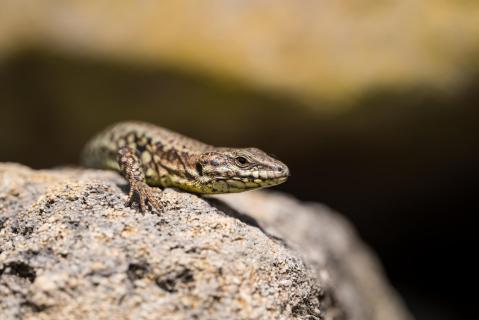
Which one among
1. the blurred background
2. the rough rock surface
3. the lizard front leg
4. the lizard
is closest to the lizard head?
the lizard

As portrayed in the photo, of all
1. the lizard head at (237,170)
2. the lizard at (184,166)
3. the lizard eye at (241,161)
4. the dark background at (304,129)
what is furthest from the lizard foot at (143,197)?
the dark background at (304,129)

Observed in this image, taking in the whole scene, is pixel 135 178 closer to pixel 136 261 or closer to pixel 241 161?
pixel 241 161

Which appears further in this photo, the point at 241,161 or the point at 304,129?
the point at 304,129

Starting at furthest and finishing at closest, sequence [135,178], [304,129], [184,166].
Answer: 1. [304,129]
2. [184,166]
3. [135,178]

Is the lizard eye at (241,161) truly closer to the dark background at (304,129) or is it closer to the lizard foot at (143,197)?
the lizard foot at (143,197)

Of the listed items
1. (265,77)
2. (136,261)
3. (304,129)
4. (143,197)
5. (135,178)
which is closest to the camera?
(136,261)

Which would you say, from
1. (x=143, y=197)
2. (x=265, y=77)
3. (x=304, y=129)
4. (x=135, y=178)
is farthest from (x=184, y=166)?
(x=304, y=129)
